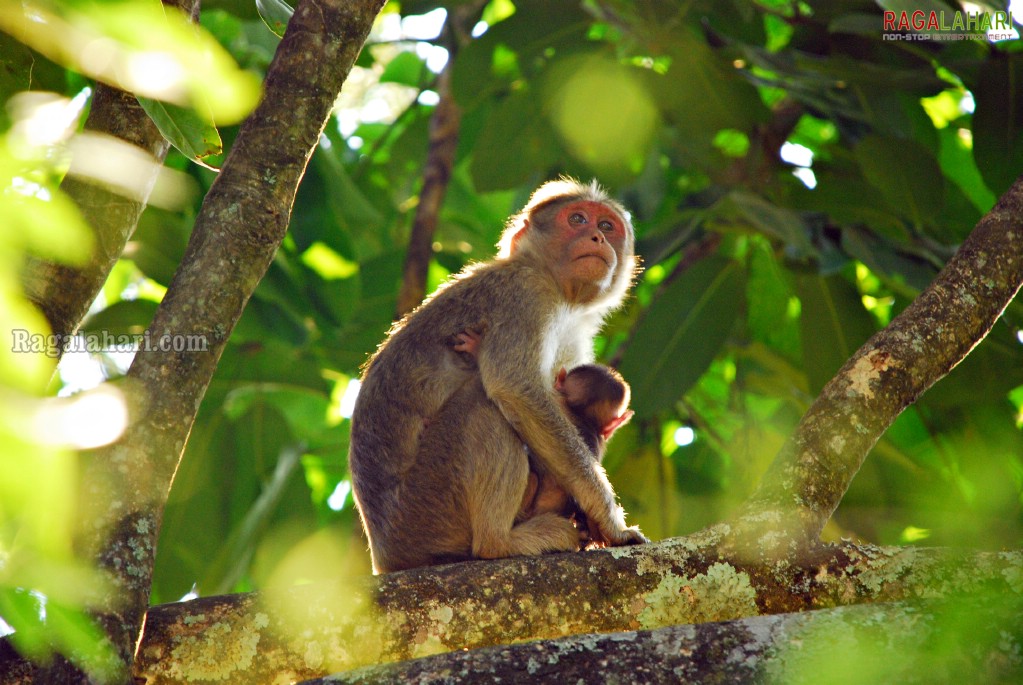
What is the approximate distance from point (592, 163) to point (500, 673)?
14.4 feet

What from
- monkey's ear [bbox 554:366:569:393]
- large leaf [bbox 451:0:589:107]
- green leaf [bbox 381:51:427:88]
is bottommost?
monkey's ear [bbox 554:366:569:393]

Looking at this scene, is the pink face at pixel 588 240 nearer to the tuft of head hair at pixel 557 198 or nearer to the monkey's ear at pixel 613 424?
the tuft of head hair at pixel 557 198

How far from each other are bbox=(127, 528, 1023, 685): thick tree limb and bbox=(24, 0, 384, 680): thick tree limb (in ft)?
1.42

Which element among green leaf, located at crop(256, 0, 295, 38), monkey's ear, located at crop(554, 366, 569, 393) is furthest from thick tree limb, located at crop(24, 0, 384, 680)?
monkey's ear, located at crop(554, 366, 569, 393)

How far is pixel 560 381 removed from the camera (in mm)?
5730

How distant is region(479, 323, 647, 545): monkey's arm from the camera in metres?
4.86

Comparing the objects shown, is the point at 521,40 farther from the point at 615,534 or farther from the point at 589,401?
the point at 615,534

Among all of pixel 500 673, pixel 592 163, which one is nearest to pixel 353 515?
pixel 592 163

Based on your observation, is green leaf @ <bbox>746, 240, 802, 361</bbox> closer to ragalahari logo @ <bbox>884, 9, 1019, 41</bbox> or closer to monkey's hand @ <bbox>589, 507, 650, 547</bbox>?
ragalahari logo @ <bbox>884, 9, 1019, 41</bbox>

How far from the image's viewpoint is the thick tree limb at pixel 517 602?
2939 mm

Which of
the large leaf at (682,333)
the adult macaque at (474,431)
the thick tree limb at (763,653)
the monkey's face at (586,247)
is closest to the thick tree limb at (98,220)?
the thick tree limb at (763,653)

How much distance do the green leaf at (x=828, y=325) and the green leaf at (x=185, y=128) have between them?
169 inches

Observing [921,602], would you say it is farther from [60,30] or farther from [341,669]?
[60,30]

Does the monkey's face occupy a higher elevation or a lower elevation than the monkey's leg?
higher
